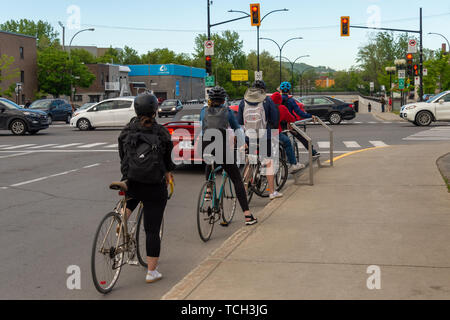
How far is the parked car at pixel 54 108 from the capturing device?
4205 cm

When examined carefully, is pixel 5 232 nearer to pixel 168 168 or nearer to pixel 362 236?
pixel 168 168

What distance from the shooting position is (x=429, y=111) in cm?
3003

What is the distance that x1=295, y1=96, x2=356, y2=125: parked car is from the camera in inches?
1341

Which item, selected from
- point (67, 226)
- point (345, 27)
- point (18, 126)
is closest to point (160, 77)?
point (345, 27)

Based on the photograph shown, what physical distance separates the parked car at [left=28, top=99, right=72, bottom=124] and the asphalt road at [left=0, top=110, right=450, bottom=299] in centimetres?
2541

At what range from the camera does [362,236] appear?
22.1ft

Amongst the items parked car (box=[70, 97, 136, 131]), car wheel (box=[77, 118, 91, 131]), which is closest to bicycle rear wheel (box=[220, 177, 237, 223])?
parked car (box=[70, 97, 136, 131])

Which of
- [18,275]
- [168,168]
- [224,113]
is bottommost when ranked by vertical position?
[18,275]

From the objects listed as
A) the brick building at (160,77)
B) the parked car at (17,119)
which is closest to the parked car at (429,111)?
the parked car at (17,119)

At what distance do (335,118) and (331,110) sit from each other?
0.49 metres
